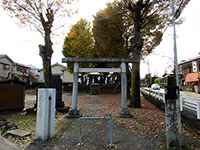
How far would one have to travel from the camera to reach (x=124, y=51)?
1115 inches

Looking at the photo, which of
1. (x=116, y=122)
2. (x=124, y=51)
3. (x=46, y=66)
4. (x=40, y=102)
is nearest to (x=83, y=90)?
(x=124, y=51)

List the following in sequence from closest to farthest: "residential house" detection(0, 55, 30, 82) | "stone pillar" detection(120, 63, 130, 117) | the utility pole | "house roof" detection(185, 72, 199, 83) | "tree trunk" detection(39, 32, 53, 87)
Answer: the utility pole < "stone pillar" detection(120, 63, 130, 117) < "tree trunk" detection(39, 32, 53, 87) < "house roof" detection(185, 72, 199, 83) < "residential house" detection(0, 55, 30, 82)

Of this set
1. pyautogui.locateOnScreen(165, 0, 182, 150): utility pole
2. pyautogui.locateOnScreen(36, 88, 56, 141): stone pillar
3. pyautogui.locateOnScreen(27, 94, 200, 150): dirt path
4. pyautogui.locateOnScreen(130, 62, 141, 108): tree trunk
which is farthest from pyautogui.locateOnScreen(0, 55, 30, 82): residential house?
pyautogui.locateOnScreen(165, 0, 182, 150): utility pole

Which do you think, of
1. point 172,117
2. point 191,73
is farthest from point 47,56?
point 191,73

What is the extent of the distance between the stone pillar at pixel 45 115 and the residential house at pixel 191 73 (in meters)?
40.1

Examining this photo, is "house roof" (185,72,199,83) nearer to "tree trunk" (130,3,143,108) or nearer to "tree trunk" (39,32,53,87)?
"tree trunk" (130,3,143,108)

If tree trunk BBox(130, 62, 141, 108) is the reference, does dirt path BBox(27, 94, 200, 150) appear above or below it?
below

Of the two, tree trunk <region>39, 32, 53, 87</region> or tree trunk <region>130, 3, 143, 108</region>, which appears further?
tree trunk <region>39, 32, 53, 87</region>

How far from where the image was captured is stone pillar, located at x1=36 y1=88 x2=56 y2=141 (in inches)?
344

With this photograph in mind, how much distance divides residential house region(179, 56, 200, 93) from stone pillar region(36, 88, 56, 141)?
1578 inches

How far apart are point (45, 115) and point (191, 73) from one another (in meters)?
50.2

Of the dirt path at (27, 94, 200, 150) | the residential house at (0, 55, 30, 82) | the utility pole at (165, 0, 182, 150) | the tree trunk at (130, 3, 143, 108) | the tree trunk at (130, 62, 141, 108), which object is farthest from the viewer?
the residential house at (0, 55, 30, 82)

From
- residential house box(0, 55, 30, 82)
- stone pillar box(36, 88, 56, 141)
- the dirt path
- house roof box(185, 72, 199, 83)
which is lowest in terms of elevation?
the dirt path

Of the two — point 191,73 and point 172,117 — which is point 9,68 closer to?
point 191,73
